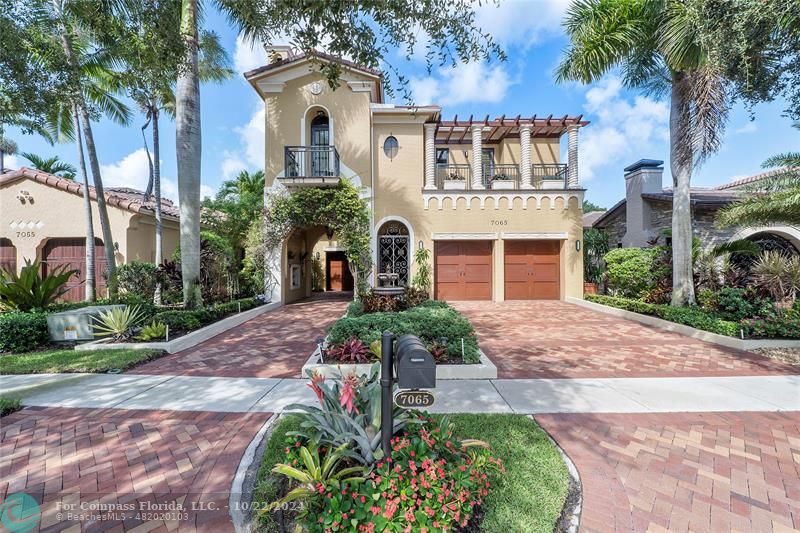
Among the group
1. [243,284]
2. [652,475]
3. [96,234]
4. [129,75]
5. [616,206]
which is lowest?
[652,475]

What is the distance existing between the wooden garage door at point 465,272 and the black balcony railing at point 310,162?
5.90 metres

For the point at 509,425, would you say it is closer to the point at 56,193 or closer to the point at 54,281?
the point at 54,281

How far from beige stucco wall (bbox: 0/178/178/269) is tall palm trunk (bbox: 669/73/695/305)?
19405mm

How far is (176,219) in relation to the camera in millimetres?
15266

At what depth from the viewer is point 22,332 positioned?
23.2 feet

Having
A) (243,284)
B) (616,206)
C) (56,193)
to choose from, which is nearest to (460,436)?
(243,284)

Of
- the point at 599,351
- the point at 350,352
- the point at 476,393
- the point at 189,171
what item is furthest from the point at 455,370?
the point at 189,171

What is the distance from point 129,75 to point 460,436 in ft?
33.1

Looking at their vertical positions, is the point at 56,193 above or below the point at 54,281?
above

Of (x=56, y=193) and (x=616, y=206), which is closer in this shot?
(x=56, y=193)

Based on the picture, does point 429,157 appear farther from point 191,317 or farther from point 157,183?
point 157,183

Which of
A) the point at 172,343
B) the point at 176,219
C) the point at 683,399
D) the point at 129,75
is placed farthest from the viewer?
the point at 176,219

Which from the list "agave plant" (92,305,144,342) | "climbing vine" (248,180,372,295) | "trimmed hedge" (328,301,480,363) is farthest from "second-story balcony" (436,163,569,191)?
"agave plant" (92,305,144,342)

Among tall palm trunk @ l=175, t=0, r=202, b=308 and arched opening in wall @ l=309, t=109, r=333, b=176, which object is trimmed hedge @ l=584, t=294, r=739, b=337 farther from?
Answer: tall palm trunk @ l=175, t=0, r=202, b=308
